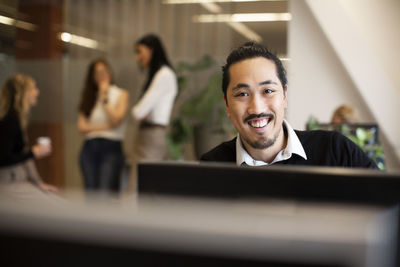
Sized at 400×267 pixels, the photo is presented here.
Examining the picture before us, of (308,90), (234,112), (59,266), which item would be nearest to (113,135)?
(308,90)

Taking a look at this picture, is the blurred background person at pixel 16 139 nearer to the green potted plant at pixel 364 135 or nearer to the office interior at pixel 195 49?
the office interior at pixel 195 49

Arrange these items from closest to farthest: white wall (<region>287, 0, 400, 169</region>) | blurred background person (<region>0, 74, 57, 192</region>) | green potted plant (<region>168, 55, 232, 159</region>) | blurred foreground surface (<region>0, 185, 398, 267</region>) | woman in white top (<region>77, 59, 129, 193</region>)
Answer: blurred foreground surface (<region>0, 185, 398, 267</region>), blurred background person (<region>0, 74, 57, 192</region>), woman in white top (<region>77, 59, 129, 193</region>), white wall (<region>287, 0, 400, 169</region>), green potted plant (<region>168, 55, 232, 159</region>)

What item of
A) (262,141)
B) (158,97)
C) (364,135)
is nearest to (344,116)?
(364,135)

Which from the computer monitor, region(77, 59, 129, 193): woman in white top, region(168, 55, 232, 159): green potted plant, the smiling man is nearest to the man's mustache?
the smiling man

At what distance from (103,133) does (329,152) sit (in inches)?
134

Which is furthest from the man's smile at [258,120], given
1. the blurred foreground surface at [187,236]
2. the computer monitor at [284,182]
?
the blurred foreground surface at [187,236]

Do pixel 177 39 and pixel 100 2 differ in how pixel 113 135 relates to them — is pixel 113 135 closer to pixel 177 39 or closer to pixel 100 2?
pixel 177 39

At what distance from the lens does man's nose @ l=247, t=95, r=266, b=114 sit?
4.36 feet

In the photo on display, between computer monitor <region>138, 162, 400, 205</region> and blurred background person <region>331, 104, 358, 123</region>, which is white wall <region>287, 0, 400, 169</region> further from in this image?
computer monitor <region>138, 162, 400, 205</region>

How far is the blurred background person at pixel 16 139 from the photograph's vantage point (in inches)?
132

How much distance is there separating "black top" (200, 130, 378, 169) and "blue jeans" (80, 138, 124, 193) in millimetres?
3293

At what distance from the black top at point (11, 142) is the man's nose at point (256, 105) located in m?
2.47

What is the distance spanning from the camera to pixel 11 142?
3426mm

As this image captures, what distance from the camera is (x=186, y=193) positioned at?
0.75 metres
